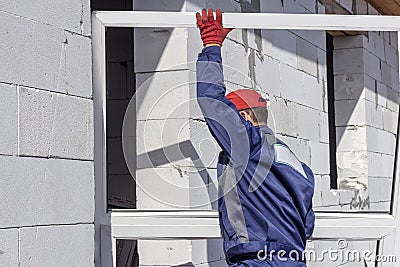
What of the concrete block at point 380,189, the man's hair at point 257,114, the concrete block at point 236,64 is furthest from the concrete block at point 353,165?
the man's hair at point 257,114

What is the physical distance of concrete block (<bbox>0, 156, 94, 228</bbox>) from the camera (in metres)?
2.05

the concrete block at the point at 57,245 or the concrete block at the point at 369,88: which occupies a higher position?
the concrete block at the point at 369,88

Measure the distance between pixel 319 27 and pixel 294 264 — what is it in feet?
2.68

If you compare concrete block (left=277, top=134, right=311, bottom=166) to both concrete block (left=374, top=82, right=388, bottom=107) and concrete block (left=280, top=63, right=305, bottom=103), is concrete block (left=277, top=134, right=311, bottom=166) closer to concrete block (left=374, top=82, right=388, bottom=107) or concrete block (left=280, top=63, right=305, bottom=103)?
concrete block (left=280, top=63, right=305, bottom=103)

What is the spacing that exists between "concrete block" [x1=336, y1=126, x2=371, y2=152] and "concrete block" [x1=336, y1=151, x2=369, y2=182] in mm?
44

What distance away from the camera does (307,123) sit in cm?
358

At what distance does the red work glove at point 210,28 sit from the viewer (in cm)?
246

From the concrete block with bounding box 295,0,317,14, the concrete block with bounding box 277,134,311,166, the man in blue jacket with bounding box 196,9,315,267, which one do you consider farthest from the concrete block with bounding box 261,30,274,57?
the concrete block with bounding box 295,0,317,14

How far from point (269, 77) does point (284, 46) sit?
0.76ft

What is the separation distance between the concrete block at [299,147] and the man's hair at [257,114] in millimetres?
409

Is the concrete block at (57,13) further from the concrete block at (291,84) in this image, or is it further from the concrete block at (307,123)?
the concrete block at (307,123)

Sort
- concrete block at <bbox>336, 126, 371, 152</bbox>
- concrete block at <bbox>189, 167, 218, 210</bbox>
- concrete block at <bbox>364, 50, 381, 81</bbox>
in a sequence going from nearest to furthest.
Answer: concrete block at <bbox>189, 167, 218, 210</bbox>
concrete block at <bbox>336, 126, 371, 152</bbox>
concrete block at <bbox>364, 50, 381, 81</bbox>

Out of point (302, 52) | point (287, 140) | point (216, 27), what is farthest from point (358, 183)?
point (216, 27)

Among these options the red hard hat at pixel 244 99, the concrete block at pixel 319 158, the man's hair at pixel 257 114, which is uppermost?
the red hard hat at pixel 244 99
